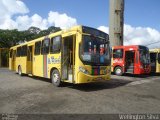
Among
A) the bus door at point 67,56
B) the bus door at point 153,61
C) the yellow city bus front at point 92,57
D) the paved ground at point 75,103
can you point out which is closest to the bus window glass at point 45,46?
the bus door at point 67,56

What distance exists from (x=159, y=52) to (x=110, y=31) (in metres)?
8.53

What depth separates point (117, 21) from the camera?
2791cm

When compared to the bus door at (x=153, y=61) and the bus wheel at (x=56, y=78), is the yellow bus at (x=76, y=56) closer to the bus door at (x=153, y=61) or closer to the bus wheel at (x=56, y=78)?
the bus wheel at (x=56, y=78)

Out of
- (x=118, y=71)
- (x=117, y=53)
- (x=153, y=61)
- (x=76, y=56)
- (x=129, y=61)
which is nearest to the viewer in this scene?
(x=76, y=56)

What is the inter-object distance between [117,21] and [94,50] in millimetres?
17644

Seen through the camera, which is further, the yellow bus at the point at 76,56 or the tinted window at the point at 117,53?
the tinted window at the point at 117,53

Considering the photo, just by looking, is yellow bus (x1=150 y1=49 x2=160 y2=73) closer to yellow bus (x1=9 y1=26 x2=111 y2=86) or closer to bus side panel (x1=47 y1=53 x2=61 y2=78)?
yellow bus (x1=9 y1=26 x2=111 y2=86)

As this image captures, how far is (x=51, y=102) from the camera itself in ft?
28.2

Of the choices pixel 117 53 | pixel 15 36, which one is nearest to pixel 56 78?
pixel 117 53

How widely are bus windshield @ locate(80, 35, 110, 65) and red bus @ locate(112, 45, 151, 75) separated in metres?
7.23

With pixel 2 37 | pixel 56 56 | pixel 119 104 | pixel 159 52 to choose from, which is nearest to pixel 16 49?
pixel 56 56

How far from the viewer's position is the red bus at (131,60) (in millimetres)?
18623

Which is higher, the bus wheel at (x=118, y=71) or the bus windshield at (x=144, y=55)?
the bus windshield at (x=144, y=55)

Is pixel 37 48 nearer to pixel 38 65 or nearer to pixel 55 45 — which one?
pixel 38 65
